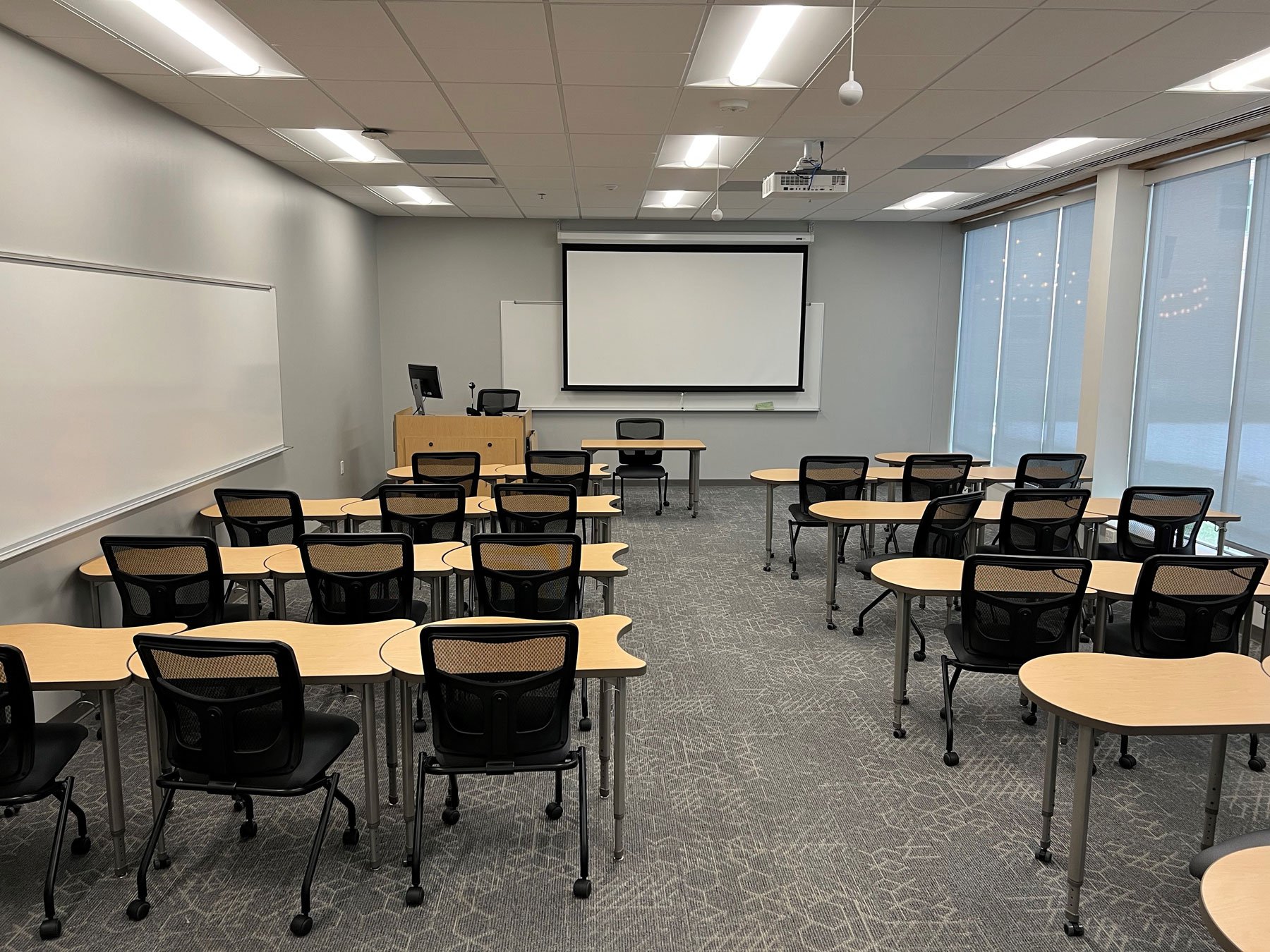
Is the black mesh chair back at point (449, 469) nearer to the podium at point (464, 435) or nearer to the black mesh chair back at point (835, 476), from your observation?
the podium at point (464, 435)

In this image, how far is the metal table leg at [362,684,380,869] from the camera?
2.98 metres

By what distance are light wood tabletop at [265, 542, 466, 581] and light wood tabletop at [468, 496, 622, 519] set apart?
845 mm

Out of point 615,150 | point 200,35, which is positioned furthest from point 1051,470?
point 200,35

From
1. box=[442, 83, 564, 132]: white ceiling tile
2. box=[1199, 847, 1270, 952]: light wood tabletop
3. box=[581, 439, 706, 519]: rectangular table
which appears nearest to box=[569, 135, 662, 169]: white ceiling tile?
box=[442, 83, 564, 132]: white ceiling tile

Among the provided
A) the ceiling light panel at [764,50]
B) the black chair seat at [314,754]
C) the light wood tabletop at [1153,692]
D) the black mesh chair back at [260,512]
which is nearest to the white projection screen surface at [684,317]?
the ceiling light panel at [764,50]

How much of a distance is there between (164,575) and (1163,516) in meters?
5.64

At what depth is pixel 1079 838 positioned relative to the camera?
279 centimetres

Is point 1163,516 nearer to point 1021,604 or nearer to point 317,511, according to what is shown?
point 1021,604

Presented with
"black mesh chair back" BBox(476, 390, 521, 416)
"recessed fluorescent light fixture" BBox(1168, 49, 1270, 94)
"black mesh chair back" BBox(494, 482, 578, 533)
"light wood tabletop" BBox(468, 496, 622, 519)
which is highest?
"recessed fluorescent light fixture" BBox(1168, 49, 1270, 94)

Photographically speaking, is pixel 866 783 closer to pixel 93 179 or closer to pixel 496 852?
pixel 496 852

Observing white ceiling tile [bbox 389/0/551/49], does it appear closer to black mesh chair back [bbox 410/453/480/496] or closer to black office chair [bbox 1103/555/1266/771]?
black mesh chair back [bbox 410/453/480/496]

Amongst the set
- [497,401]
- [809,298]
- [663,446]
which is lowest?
[663,446]

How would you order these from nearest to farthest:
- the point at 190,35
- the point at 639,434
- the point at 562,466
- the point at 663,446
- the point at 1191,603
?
the point at 1191,603
the point at 190,35
the point at 562,466
the point at 663,446
the point at 639,434

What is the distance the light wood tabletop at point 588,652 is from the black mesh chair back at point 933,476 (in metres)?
3.78
